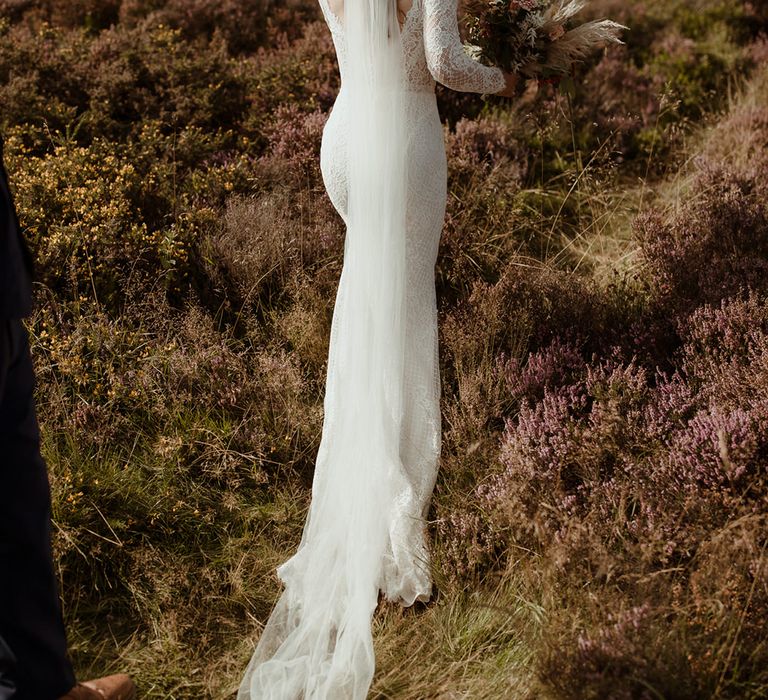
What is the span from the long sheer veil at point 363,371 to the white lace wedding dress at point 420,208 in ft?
0.20

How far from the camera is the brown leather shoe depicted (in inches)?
103

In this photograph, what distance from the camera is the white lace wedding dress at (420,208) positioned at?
328 cm

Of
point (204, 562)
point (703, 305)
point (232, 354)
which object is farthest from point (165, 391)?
point (703, 305)

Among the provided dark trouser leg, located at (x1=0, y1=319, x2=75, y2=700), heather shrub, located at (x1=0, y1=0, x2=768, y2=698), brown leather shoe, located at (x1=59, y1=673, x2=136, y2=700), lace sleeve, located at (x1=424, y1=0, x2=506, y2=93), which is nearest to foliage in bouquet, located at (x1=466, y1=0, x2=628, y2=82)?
lace sleeve, located at (x1=424, y1=0, x2=506, y2=93)

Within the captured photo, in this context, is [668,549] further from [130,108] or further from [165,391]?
[130,108]

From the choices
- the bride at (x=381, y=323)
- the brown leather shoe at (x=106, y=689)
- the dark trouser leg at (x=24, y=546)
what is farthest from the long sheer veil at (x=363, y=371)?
the dark trouser leg at (x=24, y=546)

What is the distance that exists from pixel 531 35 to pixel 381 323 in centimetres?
153

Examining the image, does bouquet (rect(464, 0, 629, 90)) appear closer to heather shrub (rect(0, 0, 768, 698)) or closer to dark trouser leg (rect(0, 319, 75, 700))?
heather shrub (rect(0, 0, 768, 698))

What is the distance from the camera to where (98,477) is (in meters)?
3.52

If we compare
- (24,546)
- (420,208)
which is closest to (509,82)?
(420,208)

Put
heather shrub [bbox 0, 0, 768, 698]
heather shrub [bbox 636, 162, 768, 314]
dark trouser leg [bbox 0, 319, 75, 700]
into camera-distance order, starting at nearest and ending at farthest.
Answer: dark trouser leg [bbox 0, 319, 75, 700], heather shrub [bbox 0, 0, 768, 698], heather shrub [bbox 636, 162, 768, 314]

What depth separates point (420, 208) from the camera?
3.51 meters

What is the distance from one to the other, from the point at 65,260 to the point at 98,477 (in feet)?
4.73

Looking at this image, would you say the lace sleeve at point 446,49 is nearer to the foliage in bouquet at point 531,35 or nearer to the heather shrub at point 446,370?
the foliage in bouquet at point 531,35
